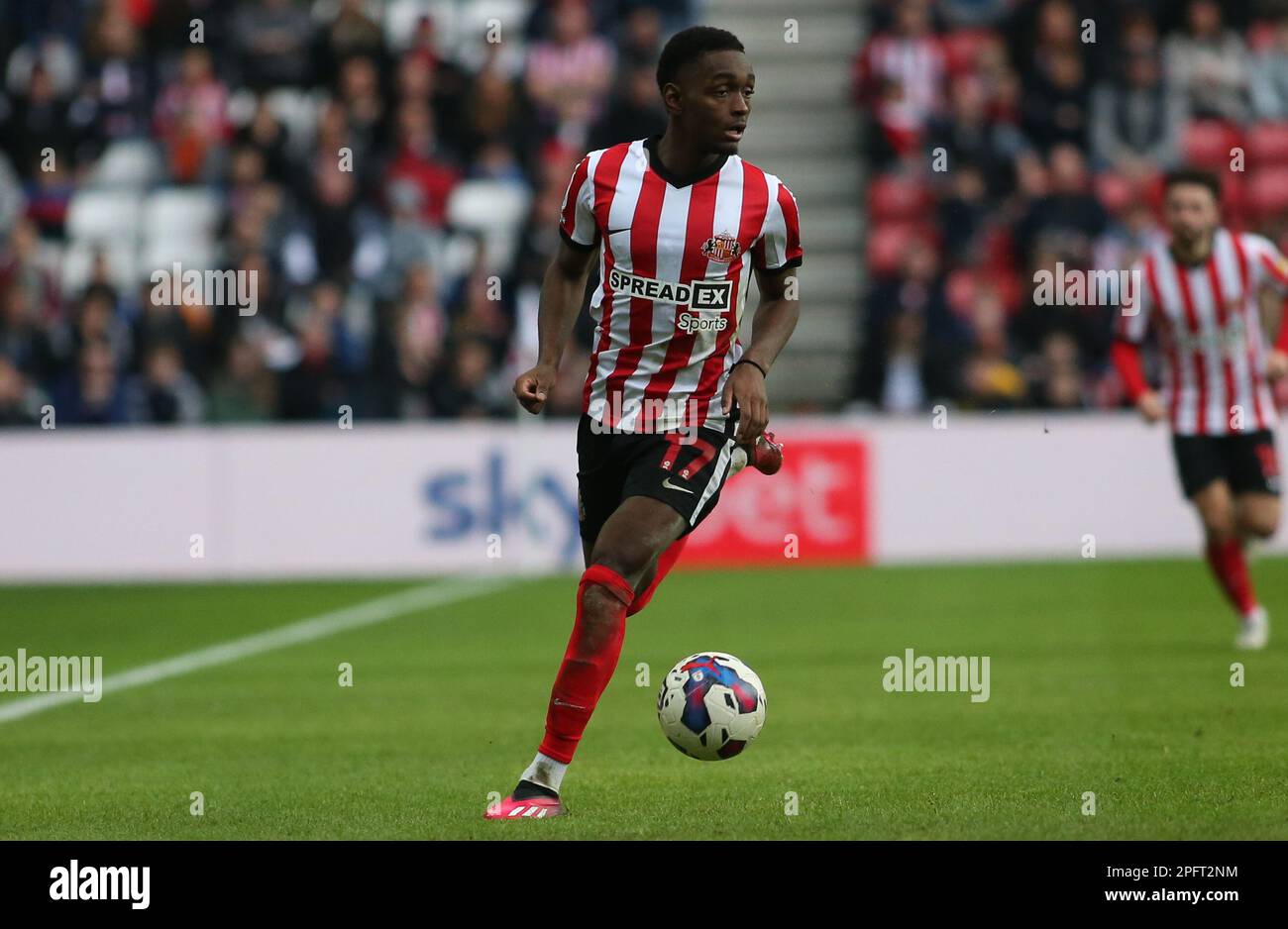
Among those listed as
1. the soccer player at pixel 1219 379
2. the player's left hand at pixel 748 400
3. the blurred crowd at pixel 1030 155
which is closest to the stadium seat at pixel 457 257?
the blurred crowd at pixel 1030 155

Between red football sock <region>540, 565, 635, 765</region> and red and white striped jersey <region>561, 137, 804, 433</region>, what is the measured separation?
0.61 metres

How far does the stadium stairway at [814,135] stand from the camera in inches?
778

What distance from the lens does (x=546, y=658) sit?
10984 mm

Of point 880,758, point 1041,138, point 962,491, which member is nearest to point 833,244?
point 1041,138

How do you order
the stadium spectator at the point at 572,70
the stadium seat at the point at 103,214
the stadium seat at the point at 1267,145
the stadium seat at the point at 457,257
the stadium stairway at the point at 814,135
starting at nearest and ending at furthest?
the stadium seat at the point at 457,257 → the stadium seat at the point at 1267,145 → the stadium seat at the point at 103,214 → the stadium spectator at the point at 572,70 → the stadium stairway at the point at 814,135

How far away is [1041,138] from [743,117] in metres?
13.0

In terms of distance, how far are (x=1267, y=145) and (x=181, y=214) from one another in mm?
Answer: 9748

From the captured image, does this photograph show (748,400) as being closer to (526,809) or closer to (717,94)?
(717,94)

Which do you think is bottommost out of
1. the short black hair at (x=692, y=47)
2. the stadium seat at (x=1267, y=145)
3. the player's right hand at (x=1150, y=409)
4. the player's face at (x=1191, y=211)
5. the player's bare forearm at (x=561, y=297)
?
the player's right hand at (x=1150, y=409)

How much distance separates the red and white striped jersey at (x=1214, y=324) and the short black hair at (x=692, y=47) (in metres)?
5.38

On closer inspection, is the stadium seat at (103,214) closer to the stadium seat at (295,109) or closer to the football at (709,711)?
the stadium seat at (295,109)

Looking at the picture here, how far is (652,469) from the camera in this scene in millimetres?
6395

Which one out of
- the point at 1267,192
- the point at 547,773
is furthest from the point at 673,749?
the point at 1267,192
